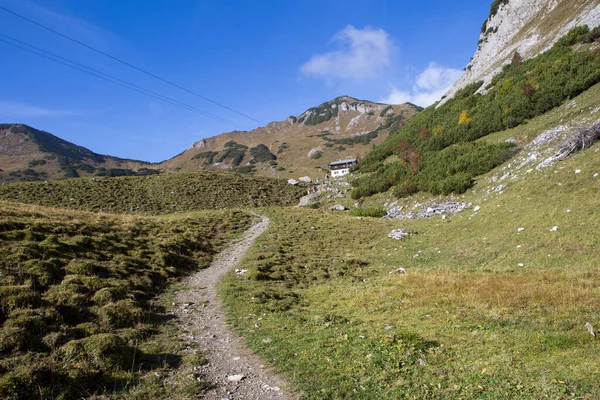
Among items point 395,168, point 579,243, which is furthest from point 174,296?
point 395,168

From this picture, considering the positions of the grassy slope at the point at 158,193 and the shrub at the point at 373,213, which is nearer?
the shrub at the point at 373,213

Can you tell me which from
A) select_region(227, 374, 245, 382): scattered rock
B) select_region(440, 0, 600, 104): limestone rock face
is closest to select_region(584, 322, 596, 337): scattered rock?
select_region(227, 374, 245, 382): scattered rock

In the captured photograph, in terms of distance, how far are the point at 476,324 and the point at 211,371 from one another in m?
8.47

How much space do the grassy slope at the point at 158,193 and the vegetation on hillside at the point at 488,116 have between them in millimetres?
20842

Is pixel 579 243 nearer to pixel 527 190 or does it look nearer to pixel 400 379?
pixel 527 190

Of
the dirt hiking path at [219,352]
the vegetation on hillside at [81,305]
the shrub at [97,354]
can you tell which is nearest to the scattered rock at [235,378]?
the dirt hiking path at [219,352]

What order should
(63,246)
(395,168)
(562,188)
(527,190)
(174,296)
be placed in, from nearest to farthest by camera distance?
(174,296)
(63,246)
(562,188)
(527,190)
(395,168)

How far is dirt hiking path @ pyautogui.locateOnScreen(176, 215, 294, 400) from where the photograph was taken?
24.4ft

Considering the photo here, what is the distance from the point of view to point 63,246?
17.4 m

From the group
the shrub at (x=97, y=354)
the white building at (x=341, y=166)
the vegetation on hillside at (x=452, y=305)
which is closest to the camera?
the vegetation on hillside at (x=452, y=305)

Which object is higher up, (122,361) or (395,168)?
(395,168)

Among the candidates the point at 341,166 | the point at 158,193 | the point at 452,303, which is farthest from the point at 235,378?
the point at 341,166

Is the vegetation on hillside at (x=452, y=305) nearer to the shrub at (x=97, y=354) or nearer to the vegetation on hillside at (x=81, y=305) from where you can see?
the vegetation on hillside at (x=81, y=305)

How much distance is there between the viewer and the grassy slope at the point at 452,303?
288 inches
